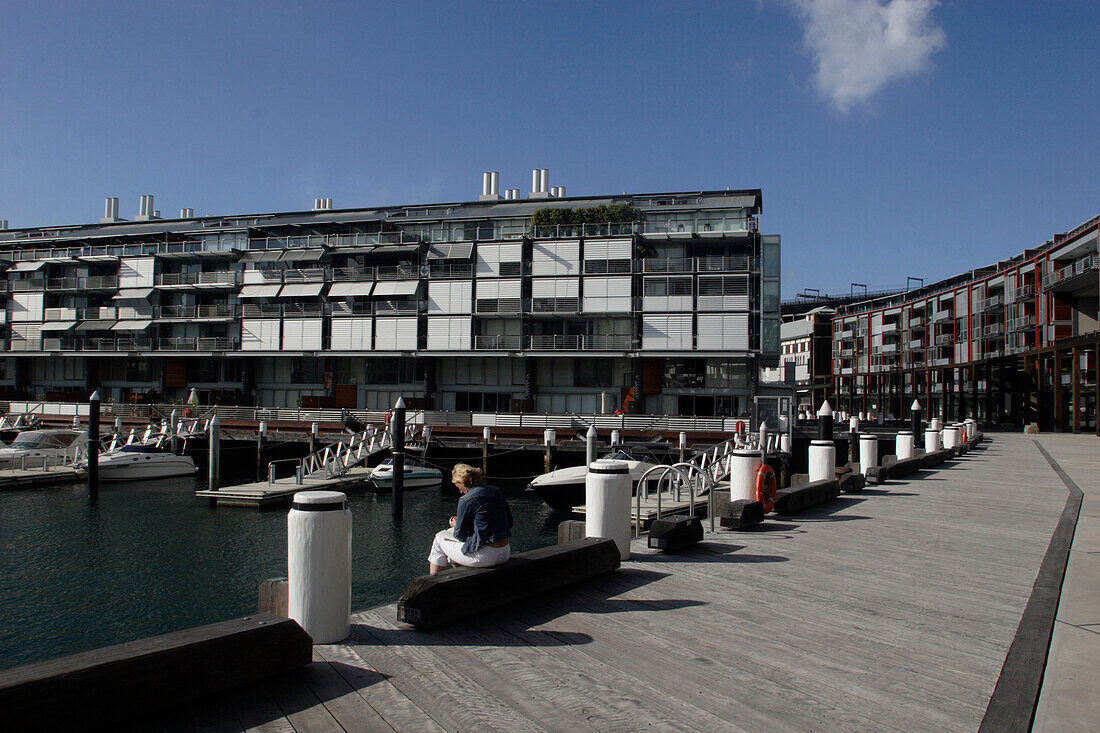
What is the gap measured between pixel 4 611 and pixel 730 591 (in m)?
16.1

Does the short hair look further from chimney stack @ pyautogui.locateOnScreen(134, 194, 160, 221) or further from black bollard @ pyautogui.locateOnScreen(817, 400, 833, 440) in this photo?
chimney stack @ pyautogui.locateOnScreen(134, 194, 160, 221)

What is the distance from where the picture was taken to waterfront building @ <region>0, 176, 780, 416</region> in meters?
52.7

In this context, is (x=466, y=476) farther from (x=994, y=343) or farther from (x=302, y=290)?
(x=994, y=343)

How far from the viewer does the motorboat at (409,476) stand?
34.1 meters

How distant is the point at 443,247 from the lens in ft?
188

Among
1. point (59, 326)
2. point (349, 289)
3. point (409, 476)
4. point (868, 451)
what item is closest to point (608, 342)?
point (349, 289)

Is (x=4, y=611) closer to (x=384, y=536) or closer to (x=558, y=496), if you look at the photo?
(x=384, y=536)

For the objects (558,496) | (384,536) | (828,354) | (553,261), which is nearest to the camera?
(384,536)

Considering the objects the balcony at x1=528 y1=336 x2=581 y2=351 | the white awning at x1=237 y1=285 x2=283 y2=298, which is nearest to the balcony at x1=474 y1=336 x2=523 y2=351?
the balcony at x1=528 y1=336 x2=581 y2=351

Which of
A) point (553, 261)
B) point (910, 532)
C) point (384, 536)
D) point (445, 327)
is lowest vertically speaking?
point (384, 536)

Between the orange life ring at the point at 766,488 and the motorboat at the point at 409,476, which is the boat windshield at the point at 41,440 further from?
the orange life ring at the point at 766,488

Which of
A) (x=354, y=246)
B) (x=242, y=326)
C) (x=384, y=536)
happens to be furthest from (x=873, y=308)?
(x=384, y=536)

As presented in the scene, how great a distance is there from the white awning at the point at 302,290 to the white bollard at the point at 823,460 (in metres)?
49.7

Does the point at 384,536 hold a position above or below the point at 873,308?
below
